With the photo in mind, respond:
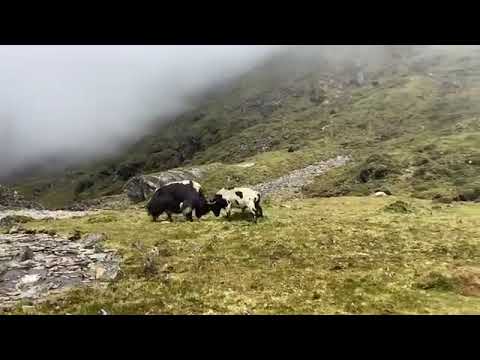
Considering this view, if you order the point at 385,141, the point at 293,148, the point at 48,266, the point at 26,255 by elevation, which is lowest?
the point at 48,266

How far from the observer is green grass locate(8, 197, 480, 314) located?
59.3 feet

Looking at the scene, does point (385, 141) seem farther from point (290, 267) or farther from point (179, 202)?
point (290, 267)

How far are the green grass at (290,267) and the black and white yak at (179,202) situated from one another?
3.07 feet

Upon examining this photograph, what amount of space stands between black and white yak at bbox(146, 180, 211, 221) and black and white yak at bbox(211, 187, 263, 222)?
763 mm

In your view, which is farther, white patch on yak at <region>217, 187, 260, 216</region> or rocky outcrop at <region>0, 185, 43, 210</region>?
rocky outcrop at <region>0, 185, 43, 210</region>

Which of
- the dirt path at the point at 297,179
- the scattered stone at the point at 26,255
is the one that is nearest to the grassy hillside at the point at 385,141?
the dirt path at the point at 297,179

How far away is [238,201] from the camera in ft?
115

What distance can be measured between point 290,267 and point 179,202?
48.0ft

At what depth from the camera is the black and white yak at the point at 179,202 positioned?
35.8 meters

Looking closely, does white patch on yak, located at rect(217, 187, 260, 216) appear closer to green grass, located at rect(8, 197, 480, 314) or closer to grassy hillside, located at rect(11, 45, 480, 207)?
green grass, located at rect(8, 197, 480, 314)

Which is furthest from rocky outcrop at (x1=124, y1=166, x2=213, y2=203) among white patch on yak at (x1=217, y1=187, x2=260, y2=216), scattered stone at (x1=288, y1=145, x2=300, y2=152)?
scattered stone at (x1=288, y1=145, x2=300, y2=152)

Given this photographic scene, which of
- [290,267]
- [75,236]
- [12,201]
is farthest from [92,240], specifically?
[12,201]
